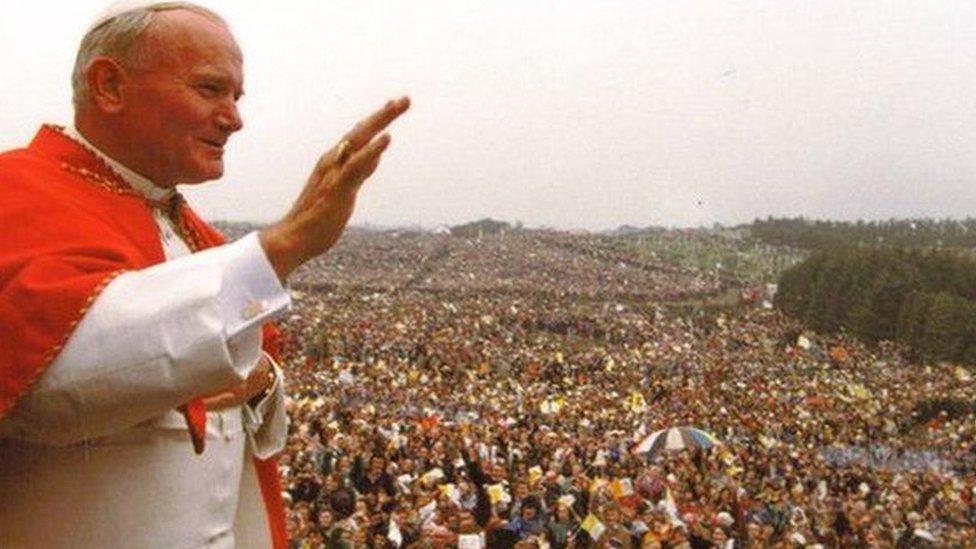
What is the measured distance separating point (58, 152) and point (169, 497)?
51 centimetres

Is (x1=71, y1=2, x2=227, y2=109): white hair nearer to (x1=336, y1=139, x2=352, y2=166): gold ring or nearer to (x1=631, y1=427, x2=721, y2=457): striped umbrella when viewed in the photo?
(x1=336, y1=139, x2=352, y2=166): gold ring

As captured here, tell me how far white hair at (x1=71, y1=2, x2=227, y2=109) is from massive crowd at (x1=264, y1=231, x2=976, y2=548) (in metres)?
6.61

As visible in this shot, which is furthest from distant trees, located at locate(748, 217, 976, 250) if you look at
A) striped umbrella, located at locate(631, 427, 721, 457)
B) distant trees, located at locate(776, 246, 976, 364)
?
striped umbrella, located at locate(631, 427, 721, 457)

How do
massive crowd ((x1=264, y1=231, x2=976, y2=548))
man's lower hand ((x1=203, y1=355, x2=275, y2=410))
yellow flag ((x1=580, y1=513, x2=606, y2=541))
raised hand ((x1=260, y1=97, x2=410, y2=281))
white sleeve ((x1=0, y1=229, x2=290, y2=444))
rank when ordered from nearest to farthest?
white sleeve ((x1=0, y1=229, x2=290, y2=444)), raised hand ((x1=260, y1=97, x2=410, y2=281)), man's lower hand ((x1=203, y1=355, x2=275, y2=410)), yellow flag ((x1=580, y1=513, x2=606, y2=541)), massive crowd ((x1=264, y1=231, x2=976, y2=548))

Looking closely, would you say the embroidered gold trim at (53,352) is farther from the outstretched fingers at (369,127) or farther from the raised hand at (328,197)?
the outstretched fingers at (369,127)

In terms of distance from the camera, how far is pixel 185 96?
1.37 metres

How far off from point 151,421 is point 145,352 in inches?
11.6

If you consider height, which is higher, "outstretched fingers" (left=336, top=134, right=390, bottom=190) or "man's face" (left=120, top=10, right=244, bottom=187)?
"man's face" (left=120, top=10, right=244, bottom=187)

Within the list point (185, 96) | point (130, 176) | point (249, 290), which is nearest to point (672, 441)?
point (130, 176)

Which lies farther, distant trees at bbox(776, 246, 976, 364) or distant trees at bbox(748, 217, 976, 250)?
distant trees at bbox(748, 217, 976, 250)

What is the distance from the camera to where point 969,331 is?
162 ft

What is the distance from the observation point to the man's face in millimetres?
1371

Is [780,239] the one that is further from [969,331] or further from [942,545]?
[942,545]

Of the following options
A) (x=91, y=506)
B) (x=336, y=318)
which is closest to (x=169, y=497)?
(x=91, y=506)
